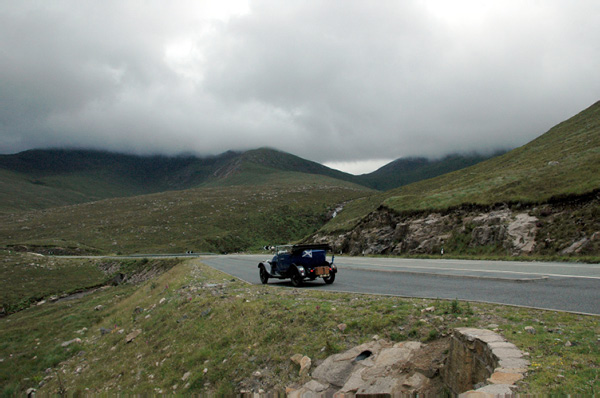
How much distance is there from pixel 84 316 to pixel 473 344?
2437 centimetres

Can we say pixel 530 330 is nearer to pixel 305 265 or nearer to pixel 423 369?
pixel 423 369

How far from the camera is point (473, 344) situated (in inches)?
230

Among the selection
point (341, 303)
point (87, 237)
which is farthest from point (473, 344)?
point (87, 237)

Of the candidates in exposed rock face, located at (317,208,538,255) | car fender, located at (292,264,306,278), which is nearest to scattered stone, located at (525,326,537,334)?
car fender, located at (292,264,306,278)

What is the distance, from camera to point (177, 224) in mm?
92000

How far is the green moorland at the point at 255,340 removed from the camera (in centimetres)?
576

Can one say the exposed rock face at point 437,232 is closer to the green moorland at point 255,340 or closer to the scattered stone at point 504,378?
the green moorland at point 255,340

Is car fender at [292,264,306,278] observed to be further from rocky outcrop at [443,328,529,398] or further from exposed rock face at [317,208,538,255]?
exposed rock face at [317,208,538,255]

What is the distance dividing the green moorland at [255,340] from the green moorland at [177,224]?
58.6 meters

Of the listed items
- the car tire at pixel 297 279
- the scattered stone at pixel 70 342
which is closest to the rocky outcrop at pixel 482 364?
the car tire at pixel 297 279

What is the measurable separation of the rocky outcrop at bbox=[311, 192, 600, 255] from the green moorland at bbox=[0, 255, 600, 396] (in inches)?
734

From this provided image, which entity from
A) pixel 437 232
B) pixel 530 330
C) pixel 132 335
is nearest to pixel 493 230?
pixel 437 232

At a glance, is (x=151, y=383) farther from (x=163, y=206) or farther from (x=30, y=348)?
(x=163, y=206)

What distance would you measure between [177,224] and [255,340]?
3502 inches
